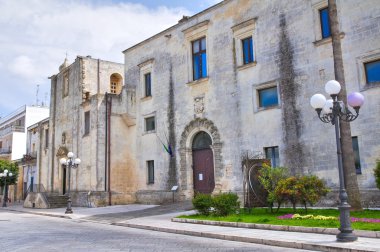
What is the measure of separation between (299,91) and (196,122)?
22.2 feet

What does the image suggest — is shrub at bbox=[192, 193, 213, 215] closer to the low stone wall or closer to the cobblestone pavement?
the cobblestone pavement

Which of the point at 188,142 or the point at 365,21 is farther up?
the point at 365,21

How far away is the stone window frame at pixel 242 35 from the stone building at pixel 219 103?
58 millimetres

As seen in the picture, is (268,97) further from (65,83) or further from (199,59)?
(65,83)

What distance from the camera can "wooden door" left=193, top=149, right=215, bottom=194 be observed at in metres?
22.3

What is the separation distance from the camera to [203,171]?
2284cm

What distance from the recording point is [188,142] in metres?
23.6

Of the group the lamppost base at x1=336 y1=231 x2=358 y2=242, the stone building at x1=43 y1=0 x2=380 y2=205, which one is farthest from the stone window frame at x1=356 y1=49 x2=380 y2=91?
the lamppost base at x1=336 y1=231 x2=358 y2=242

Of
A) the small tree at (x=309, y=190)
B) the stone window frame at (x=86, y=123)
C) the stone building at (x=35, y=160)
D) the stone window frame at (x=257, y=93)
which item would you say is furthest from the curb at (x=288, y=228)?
the stone building at (x=35, y=160)

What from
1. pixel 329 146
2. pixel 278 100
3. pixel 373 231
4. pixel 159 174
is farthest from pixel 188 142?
pixel 373 231

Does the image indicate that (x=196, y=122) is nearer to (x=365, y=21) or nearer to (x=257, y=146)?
(x=257, y=146)

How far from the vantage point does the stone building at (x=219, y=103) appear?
16.8 metres

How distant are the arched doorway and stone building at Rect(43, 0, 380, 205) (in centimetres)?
7

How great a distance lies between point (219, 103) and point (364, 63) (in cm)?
789
